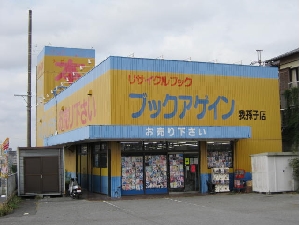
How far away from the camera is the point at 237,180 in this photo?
76.6 feet

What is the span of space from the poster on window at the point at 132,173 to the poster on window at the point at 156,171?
37cm

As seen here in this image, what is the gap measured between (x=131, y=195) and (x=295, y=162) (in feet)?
26.6

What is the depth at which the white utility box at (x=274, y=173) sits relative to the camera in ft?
71.8

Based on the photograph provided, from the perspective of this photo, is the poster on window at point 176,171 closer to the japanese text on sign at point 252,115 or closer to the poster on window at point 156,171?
the poster on window at point 156,171

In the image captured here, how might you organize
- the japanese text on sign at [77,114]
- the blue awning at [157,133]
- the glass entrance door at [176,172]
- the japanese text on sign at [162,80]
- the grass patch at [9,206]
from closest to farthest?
1. the grass patch at [9,206]
2. the blue awning at [157,133]
3. the japanese text on sign at [162,80]
4. the glass entrance door at [176,172]
5. the japanese text on sign at [77,114]

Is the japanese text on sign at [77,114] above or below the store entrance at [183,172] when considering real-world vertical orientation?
above

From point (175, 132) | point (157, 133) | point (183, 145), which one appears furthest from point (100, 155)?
point (175, 132)

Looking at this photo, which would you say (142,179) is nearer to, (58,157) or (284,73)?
(58,157)

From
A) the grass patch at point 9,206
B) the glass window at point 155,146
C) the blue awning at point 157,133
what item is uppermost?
the blue awning at point 157,133

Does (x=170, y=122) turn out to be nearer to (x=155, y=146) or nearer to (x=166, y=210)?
(x=155, y=146)

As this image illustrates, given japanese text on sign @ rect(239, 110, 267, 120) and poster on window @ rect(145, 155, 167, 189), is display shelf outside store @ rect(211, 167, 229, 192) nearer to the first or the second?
poster on window @ rect(145, 155, 167, 189)

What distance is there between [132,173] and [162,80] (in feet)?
16.1

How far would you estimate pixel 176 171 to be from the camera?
23.2 metres

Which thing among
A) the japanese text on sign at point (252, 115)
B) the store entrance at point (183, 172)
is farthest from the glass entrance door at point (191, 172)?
the japanese text on sign at point (252, 115)
